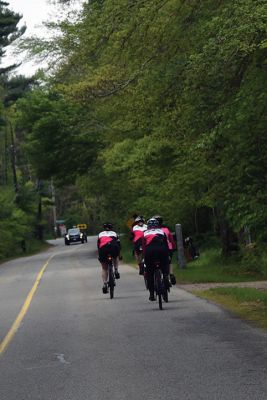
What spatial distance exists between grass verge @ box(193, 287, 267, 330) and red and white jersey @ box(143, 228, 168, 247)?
192 centimetres

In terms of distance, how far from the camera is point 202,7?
14.3 metres

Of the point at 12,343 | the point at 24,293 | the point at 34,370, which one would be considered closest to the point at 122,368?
the point at 34,370

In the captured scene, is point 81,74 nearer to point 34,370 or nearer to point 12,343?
point 12,343

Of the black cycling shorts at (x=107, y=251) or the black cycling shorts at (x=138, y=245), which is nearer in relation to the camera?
the black cycling shorts at (x=107, y=251)

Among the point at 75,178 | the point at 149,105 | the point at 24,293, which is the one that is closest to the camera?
the point at 149,105

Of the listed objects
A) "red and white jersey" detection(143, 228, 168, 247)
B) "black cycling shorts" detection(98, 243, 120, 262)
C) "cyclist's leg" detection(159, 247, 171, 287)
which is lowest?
"cyclist's leg" detection(159, 247, 171, 287)

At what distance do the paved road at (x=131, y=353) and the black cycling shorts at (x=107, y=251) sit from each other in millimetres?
1083

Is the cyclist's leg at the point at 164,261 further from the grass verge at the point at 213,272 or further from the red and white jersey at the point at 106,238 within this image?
the grass verge at the point at 213,272

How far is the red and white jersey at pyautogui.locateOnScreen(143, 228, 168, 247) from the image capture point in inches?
632

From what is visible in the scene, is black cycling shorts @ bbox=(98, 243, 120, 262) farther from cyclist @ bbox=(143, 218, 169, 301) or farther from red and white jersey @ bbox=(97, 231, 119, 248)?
cyclist @ bbox=(143, 218, 169, 301)

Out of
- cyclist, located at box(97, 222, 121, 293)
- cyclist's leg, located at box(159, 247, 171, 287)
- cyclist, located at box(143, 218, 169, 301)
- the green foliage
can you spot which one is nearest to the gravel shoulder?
cyclist, located at box(97, 222, 121, 293)

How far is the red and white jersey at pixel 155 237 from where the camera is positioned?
16047 mm

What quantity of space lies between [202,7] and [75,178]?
129 feet

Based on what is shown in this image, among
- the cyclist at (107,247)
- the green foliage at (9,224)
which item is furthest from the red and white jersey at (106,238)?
the green foliage at (9,224)
